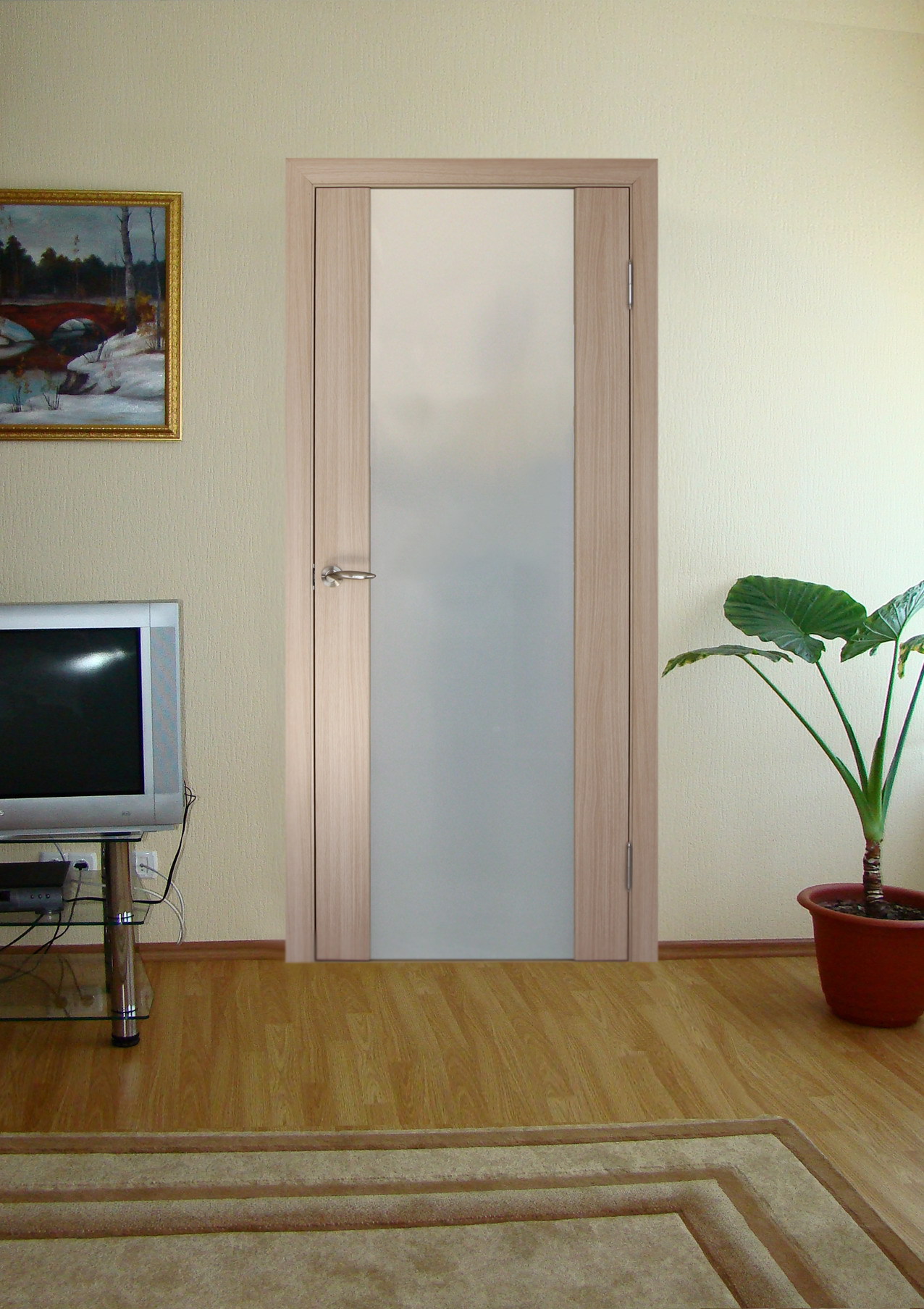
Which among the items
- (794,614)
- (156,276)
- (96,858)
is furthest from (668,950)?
(156,276)

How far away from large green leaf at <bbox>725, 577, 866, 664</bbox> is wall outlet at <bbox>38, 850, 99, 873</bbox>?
1.77 metres

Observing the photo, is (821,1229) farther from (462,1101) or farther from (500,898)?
(500,898)

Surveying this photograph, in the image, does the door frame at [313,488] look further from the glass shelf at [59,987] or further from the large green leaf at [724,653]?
the glass shelf at [59,987]

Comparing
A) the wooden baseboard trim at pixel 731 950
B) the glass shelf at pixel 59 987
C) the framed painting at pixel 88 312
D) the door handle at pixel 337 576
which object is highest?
the framed painting at pixel 88 312

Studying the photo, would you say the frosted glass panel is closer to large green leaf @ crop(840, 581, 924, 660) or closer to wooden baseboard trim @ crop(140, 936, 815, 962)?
wooden baseboard trim @ crop(140, 936, 815, 962)

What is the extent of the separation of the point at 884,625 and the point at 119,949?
73.5 inches

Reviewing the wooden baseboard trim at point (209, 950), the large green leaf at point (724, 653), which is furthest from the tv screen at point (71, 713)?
the large green leaf at point (724, 653)

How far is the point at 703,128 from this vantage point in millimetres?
2969

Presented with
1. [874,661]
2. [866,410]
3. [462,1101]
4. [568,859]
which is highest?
[866,410]

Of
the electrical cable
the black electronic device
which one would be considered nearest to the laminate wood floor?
the electrical cable

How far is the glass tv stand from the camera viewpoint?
2.42m

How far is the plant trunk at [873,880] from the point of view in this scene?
261cm

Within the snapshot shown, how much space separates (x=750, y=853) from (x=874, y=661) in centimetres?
64

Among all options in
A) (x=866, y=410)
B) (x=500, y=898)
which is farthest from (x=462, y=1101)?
(x=866, y=410)
